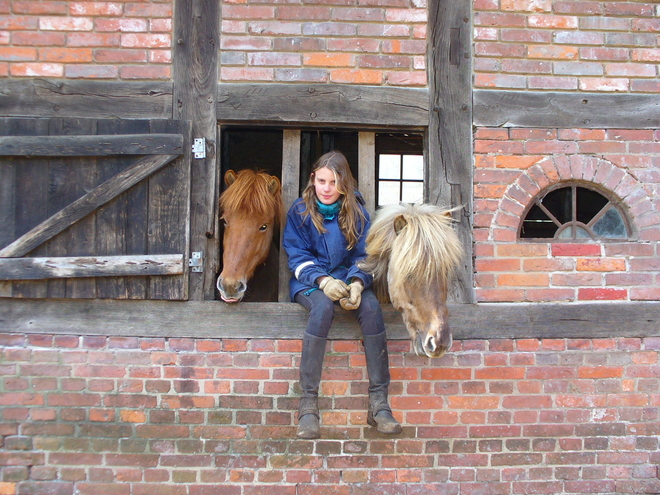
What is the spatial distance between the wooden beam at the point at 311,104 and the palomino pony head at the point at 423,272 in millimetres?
791

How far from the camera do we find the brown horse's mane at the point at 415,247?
258 cm

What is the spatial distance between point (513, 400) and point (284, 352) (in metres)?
1.60

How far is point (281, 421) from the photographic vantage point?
3.07 meters

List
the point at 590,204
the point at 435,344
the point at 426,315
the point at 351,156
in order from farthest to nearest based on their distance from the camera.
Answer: the point at 351,156, the point at 590,204, the point at 426,315, the point at 435,344

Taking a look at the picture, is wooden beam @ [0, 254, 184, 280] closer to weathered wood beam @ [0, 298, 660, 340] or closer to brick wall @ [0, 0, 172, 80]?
weathered wood beam @ [0, 298, 660, 340]

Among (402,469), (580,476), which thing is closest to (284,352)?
(402,469)

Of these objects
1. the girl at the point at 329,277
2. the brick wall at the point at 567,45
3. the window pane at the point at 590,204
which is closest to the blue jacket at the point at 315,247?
the girl at the point at 329,277

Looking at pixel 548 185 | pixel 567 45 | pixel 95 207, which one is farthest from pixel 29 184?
pixel 567 45

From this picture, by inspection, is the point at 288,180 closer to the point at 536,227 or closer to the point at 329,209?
the point at 329,209

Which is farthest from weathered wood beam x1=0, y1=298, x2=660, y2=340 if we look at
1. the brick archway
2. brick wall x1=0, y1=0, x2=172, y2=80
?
brick wall x1=0, y1=0, x2=172, y2=80

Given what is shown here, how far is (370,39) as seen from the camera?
3143 millimetres

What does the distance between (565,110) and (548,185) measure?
0.54m

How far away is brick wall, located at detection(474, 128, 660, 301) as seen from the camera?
313cm

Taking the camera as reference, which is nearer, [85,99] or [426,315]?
[426,315]
